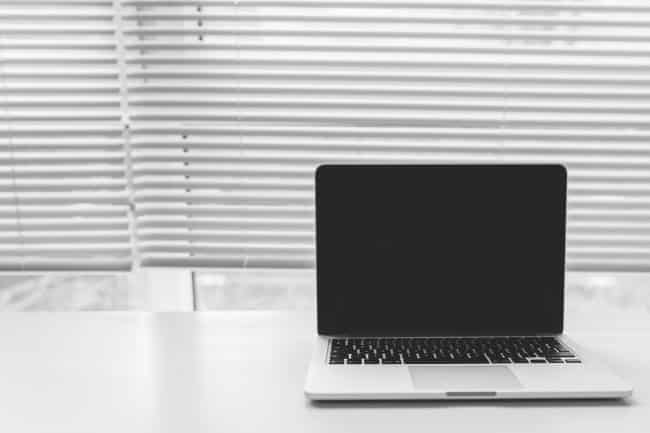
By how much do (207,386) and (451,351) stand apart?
39 centimetres

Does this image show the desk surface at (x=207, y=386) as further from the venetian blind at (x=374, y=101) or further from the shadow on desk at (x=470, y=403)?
the venetian blind at (x=374, y=101)

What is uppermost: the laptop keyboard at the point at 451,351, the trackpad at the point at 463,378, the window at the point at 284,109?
the window at the point at 284,109

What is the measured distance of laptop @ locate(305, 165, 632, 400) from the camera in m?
0.98

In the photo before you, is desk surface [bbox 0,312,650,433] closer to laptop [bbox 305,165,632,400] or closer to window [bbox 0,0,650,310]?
laptop [bbox 305,165,632,400]

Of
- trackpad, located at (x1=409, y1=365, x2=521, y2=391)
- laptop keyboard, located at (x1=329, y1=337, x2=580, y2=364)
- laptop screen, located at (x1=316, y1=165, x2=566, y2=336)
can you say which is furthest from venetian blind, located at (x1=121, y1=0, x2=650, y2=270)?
trackpad, located at (x1=409, y1=365, x2=521, y2=391)

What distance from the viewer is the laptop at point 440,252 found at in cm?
98

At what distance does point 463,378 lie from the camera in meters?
0.80

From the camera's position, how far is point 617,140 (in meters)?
1.21

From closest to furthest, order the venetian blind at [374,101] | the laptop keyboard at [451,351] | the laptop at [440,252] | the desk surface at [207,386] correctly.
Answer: the desk surface at [207,386] < the laptop keyboard at [451,351] < the laptop at [440,252] < the venetian blind at [374,101]

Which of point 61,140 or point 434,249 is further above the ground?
point 61,140

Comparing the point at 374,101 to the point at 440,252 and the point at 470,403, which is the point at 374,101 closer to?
the point at 440,252

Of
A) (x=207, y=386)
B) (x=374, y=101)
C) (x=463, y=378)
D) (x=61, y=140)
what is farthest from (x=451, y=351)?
(x=61, y=140)

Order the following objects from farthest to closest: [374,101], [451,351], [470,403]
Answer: [374,101] < [451,351] < [470,403]

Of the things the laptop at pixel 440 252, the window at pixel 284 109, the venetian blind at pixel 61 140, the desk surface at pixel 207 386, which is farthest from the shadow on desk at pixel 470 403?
the venetian blind at pixel 61 140
